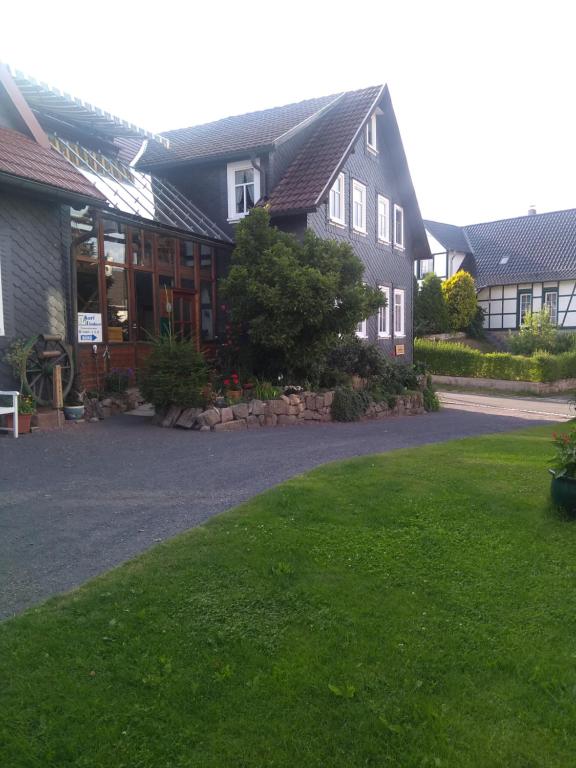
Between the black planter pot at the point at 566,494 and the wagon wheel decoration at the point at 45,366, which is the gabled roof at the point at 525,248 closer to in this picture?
the wagon wheel decoration at the point at 45,366

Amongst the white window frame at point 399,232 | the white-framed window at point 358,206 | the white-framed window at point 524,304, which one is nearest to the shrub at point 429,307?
the white-framed window at point 524,304

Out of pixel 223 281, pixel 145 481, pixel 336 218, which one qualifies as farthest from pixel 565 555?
pixel 336 218

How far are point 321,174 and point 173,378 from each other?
28.0 feet

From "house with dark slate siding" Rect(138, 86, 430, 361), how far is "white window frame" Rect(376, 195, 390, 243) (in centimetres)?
3

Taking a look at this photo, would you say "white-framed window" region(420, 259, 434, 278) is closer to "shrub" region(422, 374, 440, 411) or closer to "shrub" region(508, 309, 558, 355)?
"shrub" region(508, 309, 558, 355)

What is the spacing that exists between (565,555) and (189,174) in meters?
16.4

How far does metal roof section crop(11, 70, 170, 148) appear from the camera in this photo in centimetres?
1295

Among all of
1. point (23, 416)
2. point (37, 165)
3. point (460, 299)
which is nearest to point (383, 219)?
point (460, 299)

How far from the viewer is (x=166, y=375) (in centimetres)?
1170

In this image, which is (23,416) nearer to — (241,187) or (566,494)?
(566,494)

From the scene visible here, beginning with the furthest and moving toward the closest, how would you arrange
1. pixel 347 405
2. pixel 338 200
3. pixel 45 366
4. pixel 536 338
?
pixel 536 338, pixel 338 200, pixel 347 405, pixel 45 366

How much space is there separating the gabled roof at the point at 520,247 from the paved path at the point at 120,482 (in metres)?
26.3

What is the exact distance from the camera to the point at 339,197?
18953 millimetres

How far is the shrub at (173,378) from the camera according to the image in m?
11.7
